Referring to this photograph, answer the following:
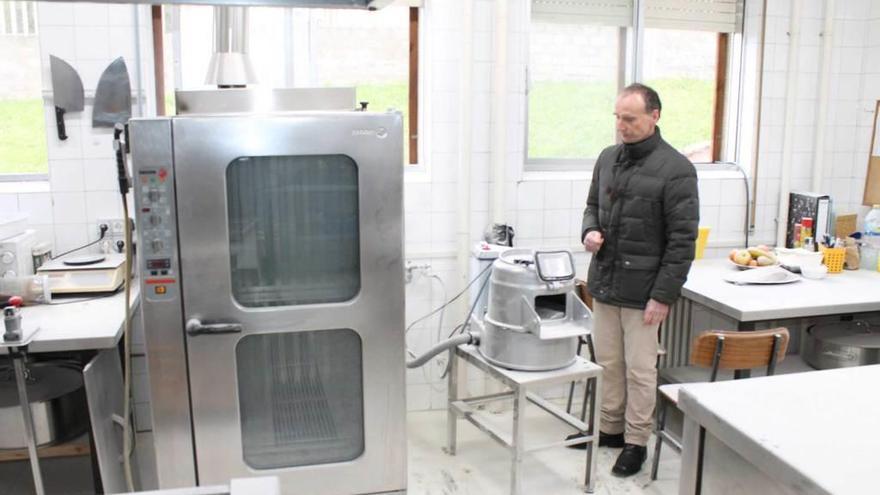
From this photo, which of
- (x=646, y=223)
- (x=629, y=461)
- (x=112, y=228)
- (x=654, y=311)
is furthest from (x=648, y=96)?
(x=112, y=228)

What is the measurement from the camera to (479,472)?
3.07 meters

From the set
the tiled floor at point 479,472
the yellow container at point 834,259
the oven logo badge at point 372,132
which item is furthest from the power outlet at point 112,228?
the yellow container at point 834,259

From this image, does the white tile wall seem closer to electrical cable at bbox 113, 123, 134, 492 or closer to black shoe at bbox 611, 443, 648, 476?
electrical cable at bbox 113, 123, 134, 492

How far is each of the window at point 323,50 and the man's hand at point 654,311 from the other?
4.39 ft

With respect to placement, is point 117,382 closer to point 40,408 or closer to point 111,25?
point 40,408

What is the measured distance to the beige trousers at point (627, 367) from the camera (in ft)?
9.71

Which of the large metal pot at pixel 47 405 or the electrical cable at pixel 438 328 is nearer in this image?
the large metal pot at pixel 47 405

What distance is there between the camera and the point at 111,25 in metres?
3.10

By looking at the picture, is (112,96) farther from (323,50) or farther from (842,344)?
(842,344)

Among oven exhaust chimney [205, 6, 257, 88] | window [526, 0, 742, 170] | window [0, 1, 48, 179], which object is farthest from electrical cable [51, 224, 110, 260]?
window [526, 0, 742, 170]

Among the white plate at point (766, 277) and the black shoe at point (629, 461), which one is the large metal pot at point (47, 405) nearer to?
the black shoe at point (629, 461)

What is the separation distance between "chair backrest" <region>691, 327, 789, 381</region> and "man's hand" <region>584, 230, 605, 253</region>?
21.7 inches

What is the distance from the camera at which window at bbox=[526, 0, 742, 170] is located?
3.75 meters

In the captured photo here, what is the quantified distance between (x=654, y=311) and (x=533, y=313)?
0.52 meters
